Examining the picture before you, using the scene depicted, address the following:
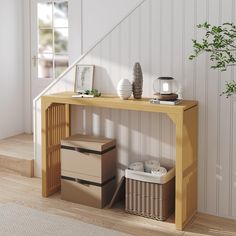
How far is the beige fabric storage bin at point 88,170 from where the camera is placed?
12.1 ft

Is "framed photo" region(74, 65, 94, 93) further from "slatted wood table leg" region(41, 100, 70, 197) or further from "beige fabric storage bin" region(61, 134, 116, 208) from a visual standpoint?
"beige fabric storage bin" region(61, 134, 116, 208)

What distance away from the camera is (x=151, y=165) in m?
3.66

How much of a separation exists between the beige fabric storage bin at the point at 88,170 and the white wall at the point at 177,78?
0.20 meters

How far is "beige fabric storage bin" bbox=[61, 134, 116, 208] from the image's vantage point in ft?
12.1

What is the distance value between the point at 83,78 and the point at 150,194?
1.21 m

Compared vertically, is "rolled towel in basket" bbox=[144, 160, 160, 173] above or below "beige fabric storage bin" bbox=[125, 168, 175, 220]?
above

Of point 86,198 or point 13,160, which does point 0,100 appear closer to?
point 13,160

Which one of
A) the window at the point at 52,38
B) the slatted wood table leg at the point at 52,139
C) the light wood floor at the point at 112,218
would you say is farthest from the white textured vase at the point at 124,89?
the window at the point at 52,38

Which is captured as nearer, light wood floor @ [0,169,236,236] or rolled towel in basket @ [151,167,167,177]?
light wood floor @ [0,169,236,236]

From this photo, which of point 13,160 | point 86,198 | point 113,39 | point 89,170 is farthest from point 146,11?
point 13,160

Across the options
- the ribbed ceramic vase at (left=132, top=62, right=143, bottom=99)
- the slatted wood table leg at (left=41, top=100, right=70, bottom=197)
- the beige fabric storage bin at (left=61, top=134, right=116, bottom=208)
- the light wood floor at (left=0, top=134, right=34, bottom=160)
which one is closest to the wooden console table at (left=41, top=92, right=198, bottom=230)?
the slatted wood table leg at (left=41, top=100, right=70, bottom=197)

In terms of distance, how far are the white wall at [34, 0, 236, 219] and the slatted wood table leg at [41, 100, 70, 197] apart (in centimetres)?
49

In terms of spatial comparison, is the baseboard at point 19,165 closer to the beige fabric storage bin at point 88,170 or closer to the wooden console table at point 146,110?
the wooden console table at point 146,110

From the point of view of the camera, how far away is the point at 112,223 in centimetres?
342
